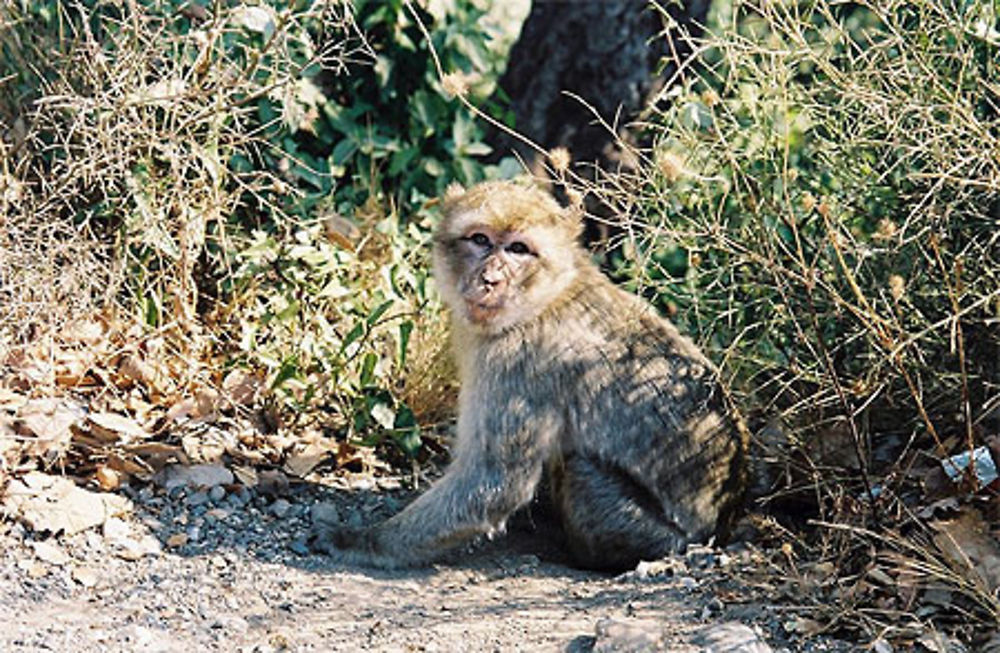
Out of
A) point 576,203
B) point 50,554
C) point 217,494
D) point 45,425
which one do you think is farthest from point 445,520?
point 45,425

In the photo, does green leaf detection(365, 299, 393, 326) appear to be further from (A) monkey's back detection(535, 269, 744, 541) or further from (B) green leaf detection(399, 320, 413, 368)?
(A) monkey's back detection(535, 269, 744, 541)

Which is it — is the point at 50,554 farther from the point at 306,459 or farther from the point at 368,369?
the point at 368,369

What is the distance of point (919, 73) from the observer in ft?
15.5

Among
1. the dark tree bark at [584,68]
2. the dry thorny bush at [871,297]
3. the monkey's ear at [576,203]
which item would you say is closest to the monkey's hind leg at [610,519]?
the dry thorny bush at [871,297]

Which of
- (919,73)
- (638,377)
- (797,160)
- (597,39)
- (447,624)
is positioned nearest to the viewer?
(447,624)

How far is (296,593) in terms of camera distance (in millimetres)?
4602

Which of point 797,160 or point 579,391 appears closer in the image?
point 579,391

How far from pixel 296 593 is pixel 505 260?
124 centimetres

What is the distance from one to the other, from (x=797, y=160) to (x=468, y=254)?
2.11 metres

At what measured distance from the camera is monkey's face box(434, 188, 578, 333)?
4.91 m

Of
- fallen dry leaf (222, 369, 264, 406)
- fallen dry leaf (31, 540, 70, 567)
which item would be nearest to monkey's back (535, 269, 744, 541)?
fallen dry leaf (222, 369, 264, 406)

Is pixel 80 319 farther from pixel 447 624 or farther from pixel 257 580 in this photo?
pixel 447 624

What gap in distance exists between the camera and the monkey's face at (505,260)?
4.91 meters

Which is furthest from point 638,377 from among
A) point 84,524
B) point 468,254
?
point 84,524
